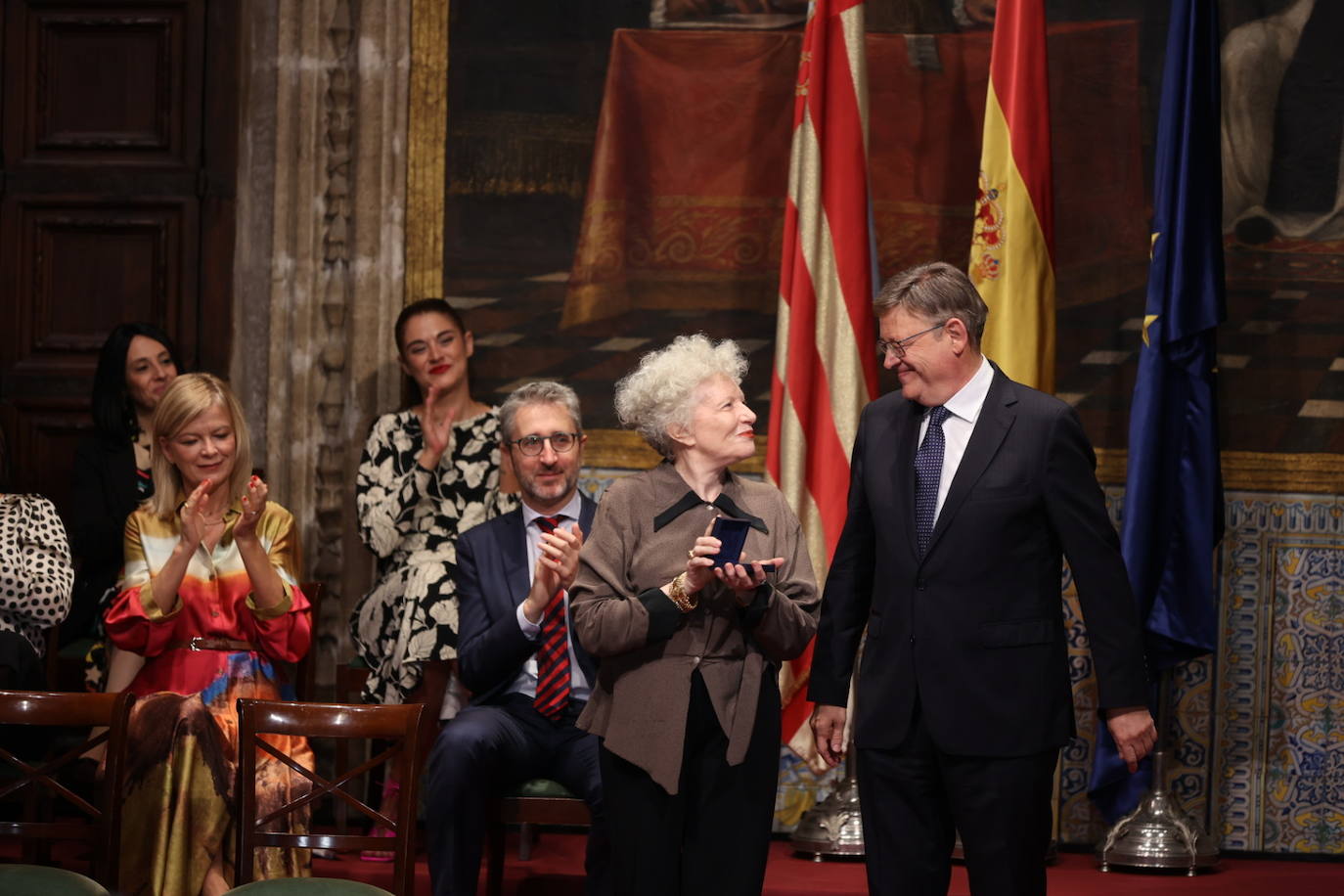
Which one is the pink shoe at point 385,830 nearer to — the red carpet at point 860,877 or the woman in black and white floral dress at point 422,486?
the red carpet at point 860,877

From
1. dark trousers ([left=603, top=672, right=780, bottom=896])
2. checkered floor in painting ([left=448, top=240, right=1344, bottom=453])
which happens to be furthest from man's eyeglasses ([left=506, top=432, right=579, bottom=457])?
checkered floor in painting ([left=448, top=240, right=1344, bottom=453])

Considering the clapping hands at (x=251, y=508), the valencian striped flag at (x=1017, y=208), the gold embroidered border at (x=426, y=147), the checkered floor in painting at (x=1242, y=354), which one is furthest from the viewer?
the gold embroidered border at (x=426, y=147)

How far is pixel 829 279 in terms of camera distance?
4.82 m

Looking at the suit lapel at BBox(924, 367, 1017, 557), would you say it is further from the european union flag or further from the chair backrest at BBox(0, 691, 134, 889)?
the chair backrest at BBox(0, 691, 134, 889)

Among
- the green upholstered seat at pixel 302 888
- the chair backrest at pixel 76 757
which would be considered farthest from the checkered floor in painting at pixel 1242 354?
the green upholstered seat at pixel 302 888

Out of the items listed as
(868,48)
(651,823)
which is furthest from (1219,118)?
(651,823)

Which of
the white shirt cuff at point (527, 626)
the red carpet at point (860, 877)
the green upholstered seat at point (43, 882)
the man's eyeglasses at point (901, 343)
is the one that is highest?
the man's eyeglasses at point (901, 343)

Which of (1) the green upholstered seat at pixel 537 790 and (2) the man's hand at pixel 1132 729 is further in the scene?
(1) the green upholstered seat at pixel 537 790

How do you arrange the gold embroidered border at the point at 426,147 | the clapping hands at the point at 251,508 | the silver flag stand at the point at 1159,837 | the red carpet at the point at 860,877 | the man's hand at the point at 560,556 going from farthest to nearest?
the gold embroidered border at the point at 426,147, the silver flag stand at the point at 1159,837, the red carpet at the point at 860,877, the clapping hands at the point at 251,508, the man's hand at the point at 560,556

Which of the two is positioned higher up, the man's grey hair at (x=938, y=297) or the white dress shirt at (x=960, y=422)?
the man's grey hair at (x=938, y=297)

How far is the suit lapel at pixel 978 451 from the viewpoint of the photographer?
123 inches

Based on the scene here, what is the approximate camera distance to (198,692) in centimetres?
410

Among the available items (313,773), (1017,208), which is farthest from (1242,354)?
(313,773)

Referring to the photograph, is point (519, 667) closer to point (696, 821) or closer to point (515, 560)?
point (515, 560)
